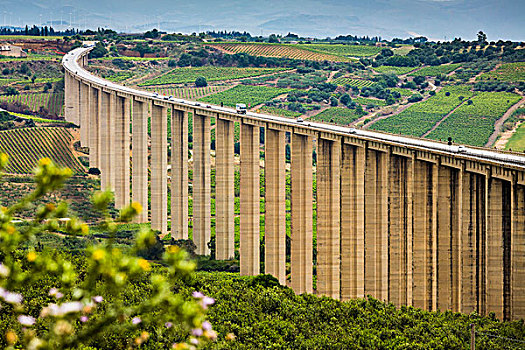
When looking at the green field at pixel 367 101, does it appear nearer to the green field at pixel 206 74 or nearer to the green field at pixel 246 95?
the green field at pixel 246 95

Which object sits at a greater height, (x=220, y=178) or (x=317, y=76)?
(x=317, y=76)

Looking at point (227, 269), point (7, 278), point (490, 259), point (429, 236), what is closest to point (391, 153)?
point (429, 236)

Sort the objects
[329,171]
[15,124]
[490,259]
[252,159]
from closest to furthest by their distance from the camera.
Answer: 1. [490,259]
2. [329,171]
3. [252,159]
4. [15,124]

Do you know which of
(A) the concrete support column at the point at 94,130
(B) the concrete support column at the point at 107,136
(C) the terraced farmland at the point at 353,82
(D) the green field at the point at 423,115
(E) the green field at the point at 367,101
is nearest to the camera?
(B) the concrete support column at the point at 107,136

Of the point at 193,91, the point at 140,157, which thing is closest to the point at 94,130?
the point at 140,157

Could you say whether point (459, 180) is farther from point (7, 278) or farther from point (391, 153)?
point (7, 278)

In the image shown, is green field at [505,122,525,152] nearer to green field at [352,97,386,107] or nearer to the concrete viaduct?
green field at [352,97,386,107]

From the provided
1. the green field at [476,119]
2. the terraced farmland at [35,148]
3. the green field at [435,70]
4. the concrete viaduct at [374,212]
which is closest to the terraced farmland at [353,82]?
the green field at [435,70]
